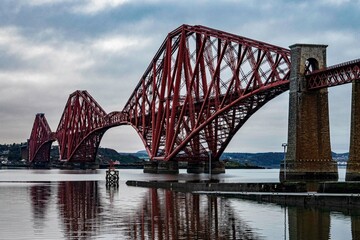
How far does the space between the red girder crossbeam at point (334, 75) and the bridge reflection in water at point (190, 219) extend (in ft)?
90.4

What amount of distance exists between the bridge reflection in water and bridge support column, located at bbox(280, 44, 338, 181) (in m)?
27.5

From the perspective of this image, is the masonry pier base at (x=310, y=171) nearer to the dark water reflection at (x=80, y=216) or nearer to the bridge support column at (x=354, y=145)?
the bridge support column at (x=354, y=145)

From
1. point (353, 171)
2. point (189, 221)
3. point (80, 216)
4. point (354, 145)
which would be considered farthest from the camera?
point (354, 145)

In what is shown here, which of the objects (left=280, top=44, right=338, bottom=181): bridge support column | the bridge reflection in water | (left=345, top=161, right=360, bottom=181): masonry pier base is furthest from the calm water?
(left=280, top=44, right=338, bottom=181): bridge support column

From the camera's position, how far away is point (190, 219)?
40.1m

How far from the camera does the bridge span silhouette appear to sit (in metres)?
80.6

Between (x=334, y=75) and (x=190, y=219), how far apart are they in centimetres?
4378

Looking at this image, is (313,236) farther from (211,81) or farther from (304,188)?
(211,81)

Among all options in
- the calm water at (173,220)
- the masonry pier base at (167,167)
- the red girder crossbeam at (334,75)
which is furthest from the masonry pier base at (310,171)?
the masonry pier base at (167,167)

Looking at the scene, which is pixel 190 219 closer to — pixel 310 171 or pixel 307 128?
pixel 310 171

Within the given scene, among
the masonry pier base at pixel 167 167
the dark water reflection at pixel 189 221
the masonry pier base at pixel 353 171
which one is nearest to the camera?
the dark water reflection at pixel 189 221

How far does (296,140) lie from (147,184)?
17581mm

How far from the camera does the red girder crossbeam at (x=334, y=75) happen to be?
75250mm

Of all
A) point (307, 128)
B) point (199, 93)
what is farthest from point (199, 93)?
point (307, 128)
